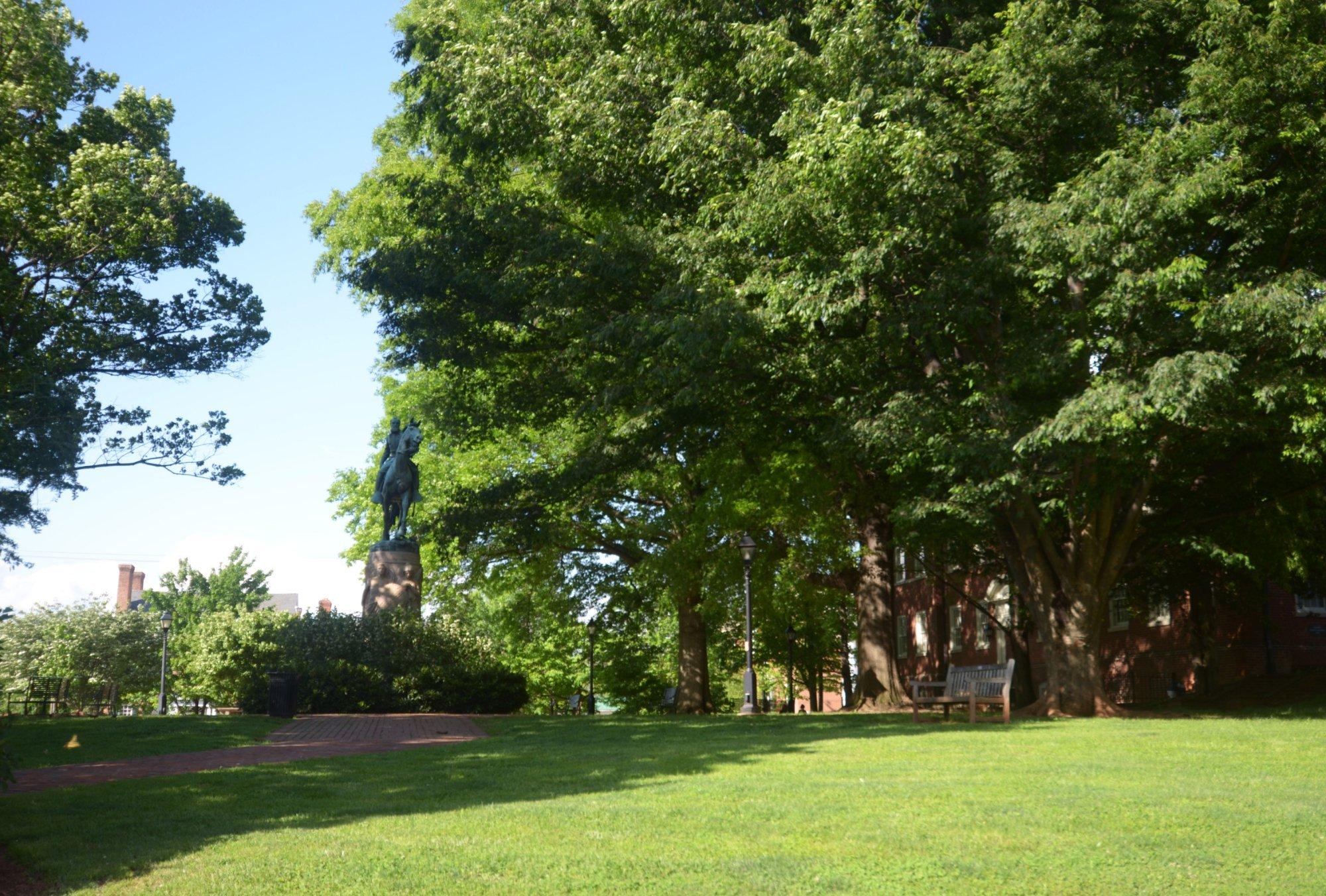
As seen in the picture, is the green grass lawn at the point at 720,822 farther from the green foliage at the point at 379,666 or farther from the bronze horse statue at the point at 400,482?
the bronze horse statue at the point at 400,482

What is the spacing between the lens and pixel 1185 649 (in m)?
31.1

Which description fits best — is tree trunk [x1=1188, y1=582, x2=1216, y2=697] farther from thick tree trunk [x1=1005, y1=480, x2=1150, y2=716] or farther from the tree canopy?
thick tree trunk [x1=1005, y1=480, x2=1150, y2=716]

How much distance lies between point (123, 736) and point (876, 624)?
15.3m

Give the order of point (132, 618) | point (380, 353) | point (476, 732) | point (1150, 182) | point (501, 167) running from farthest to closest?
point (132, 618) < point (380, 353) < point (501, 167) < point (476, 732) < point (1150, 182)

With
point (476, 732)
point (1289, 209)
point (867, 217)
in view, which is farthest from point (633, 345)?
point (1289, 209)

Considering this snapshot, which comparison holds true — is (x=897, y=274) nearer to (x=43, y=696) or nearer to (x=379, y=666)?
(x=379, y=666)

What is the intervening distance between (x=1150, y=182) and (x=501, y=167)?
539 inches

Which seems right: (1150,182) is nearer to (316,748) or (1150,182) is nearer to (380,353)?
(316,748)

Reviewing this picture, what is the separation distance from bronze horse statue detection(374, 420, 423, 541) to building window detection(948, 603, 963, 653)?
900 inches

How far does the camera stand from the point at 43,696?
34.0 meters

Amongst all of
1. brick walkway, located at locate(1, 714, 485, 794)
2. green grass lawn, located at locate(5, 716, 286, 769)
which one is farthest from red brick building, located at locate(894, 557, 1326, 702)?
green grass lawn, located at locate(5, 716, 286, 769)

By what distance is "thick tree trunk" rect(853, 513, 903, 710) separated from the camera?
84.1 feet

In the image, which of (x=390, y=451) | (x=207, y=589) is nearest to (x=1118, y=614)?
(x=390, y=451)

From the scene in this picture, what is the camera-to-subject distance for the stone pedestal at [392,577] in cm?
2825
